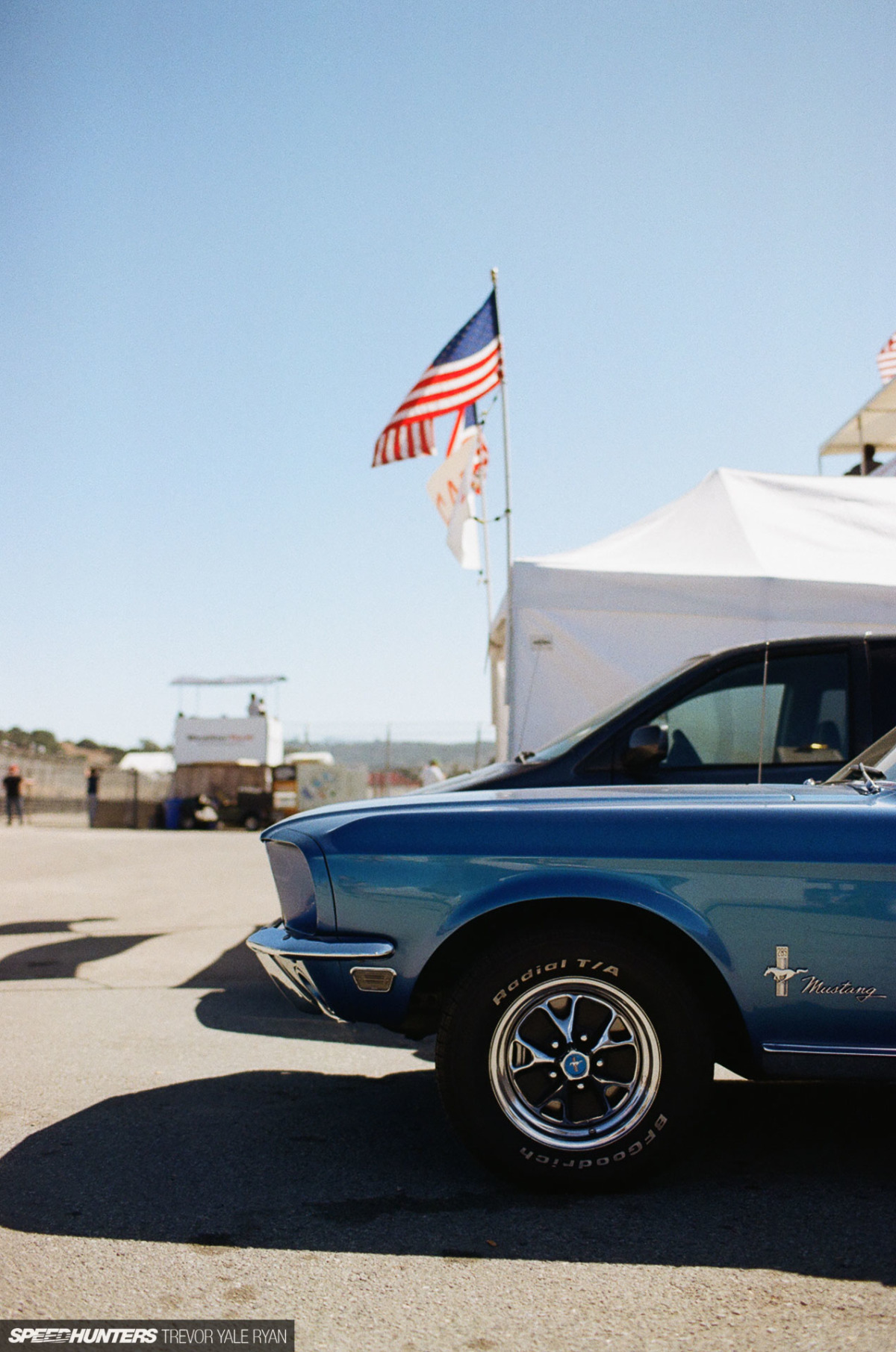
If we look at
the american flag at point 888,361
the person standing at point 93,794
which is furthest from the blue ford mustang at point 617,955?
the person standing at point 93,794

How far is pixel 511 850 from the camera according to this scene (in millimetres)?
3031

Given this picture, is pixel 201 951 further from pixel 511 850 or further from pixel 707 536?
pixel 511 850

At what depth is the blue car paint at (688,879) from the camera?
2838mm

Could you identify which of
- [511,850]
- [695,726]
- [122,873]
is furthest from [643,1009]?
[122,873]

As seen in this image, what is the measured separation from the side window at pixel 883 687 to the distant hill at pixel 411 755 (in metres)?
22.5

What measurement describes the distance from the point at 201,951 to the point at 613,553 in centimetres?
405

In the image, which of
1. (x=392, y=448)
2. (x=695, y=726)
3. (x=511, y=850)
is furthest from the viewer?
(x=392, y=448)

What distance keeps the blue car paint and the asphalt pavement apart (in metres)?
0.50

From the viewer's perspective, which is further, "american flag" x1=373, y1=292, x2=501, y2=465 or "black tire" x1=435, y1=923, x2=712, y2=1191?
"american flag" x1=373, y1=292, x2=501, y2=465

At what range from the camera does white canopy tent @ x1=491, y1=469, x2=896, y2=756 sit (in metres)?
6.99

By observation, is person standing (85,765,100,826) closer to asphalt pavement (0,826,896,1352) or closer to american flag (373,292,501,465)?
american flag (373,292,501,465)

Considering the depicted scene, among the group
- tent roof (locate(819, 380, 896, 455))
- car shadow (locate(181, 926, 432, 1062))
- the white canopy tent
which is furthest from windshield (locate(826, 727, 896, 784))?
tent roof (locate(819, 380, 896, 455))

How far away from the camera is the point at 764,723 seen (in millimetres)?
5035

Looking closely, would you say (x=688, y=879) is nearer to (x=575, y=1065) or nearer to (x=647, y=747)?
(x=575, y=1065)
